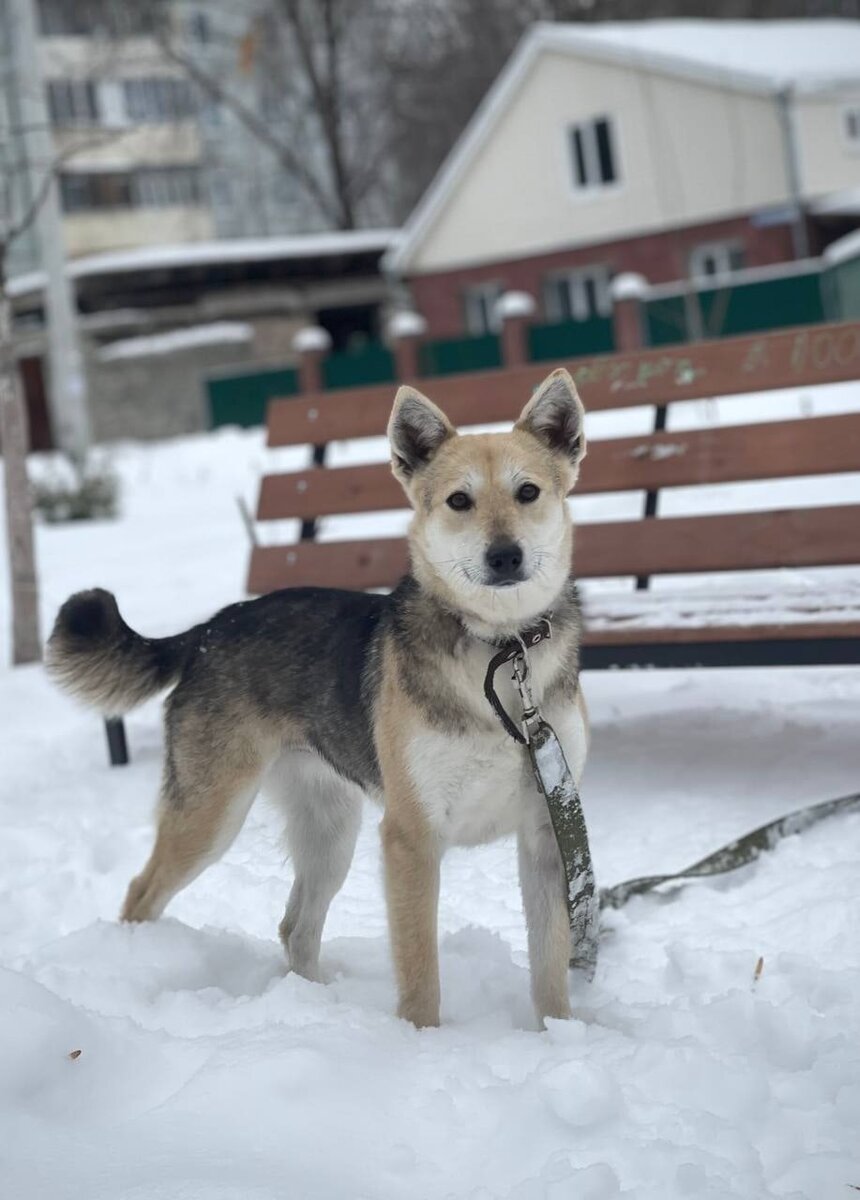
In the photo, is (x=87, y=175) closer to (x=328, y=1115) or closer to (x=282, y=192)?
(x=282, y=192)

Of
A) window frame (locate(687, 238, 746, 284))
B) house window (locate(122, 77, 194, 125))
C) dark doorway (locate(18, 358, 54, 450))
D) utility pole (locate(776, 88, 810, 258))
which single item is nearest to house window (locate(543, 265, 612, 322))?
window frame (locate(687, 238, 746, 284))

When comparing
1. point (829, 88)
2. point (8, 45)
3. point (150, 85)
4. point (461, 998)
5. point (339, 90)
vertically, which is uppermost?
point (150, 85)

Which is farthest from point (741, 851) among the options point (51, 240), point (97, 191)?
point (97, 191)

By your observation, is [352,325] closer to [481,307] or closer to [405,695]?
[481,307]

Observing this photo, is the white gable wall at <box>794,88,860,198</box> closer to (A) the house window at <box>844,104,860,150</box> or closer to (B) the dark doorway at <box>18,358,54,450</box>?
(A) the house window at <box>844,104,860,150</box>

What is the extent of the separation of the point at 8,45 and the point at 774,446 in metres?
11.4

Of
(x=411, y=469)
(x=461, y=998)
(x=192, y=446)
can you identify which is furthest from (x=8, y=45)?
(x=461, y=998)

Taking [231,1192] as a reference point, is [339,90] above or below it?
above

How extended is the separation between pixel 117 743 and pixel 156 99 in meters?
43.9

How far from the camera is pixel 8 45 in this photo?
544 inches

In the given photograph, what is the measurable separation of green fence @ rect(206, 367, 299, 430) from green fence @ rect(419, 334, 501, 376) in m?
2.58

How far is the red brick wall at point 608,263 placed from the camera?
91.0 ft

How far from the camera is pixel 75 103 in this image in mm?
44969

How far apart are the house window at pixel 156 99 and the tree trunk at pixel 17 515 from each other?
37.5 metres
